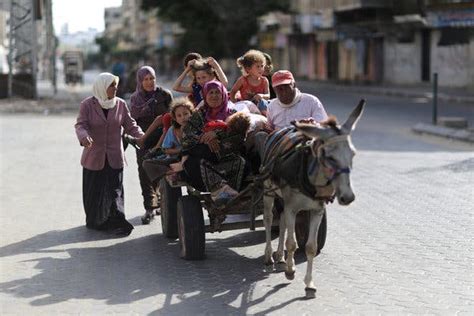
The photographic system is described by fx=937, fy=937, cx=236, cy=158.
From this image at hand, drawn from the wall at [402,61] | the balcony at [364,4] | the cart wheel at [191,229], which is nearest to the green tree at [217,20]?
the balcony at [364,4]

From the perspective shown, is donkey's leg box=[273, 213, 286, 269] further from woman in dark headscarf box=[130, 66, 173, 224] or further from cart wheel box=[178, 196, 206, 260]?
woman in dark headscarf box=[130, 66, 173, 224]

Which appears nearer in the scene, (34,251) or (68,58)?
(34,251)

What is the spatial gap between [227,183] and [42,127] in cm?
1827

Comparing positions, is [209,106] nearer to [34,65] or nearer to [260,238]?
[260,238]

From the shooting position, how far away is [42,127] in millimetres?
25812

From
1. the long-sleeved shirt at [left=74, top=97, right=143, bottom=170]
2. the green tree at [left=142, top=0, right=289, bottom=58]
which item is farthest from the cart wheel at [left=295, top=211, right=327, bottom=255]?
the green tree at [left=142, top=0, right=289, bottom=58]

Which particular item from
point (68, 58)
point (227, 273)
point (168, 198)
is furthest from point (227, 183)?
point (68, 58)

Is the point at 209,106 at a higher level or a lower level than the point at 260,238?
higher

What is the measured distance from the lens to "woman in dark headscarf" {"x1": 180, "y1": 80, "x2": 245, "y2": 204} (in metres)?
8.35

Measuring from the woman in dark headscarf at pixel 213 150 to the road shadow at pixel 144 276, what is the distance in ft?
2.31

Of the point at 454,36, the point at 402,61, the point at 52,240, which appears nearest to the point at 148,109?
the point at 52,240

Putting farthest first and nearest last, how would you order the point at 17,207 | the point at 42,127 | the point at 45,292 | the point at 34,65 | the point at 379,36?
1. the point at 379,36
2. the point at 34,65
3. the point at 42,127
4. the point at 17,207
5. the point at 45,292

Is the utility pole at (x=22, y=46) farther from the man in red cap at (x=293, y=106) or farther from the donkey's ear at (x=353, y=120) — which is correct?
the donkey's ear at (x=353, y=120)

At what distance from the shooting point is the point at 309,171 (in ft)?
22.8
